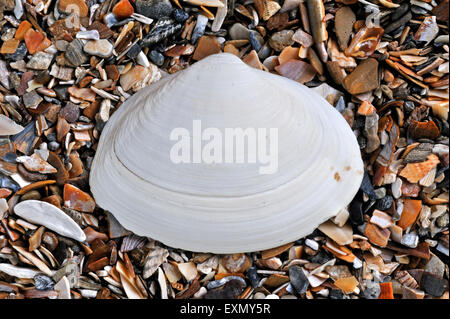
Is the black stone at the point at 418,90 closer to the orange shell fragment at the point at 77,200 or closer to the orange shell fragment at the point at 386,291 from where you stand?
the orange shell fragment at the point at 386,291

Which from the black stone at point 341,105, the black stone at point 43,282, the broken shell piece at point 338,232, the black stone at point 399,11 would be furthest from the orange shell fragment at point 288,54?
the black stone at point 43,282

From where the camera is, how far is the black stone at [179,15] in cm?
131

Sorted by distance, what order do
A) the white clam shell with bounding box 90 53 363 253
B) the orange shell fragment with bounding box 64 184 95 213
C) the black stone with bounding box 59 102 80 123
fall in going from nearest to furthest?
the white clam shell with bounding box 90 53 363 253, the orange shell fragment with bounding box 64 184 95 213, the black stone with bounding box 59 102 80 123

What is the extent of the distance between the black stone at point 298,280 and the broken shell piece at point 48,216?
1.80 feet

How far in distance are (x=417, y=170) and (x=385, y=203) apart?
0.13 metres

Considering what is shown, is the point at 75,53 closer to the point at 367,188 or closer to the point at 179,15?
the point at 179,15

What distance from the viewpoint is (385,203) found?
45.1 inches

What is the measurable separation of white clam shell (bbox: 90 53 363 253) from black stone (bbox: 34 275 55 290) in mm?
230

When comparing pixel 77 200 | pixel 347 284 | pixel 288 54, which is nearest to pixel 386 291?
pixel 347 284

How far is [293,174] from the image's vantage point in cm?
107

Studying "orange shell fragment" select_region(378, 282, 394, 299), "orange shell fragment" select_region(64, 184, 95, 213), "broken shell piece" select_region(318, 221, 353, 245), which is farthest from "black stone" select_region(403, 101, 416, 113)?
"orange shell fragment" select_region(64, 184, 95, 213)

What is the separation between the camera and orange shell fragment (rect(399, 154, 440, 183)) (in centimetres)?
116

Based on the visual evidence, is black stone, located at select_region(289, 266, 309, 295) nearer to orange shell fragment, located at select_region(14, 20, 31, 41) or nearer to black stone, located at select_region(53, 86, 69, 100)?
black stone, located at select_region(53, 86, 69, 100)

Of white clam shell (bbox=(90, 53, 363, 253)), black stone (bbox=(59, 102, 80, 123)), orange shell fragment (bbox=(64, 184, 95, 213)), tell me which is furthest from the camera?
black stone (bbox=(59, 102, 80, 123))
